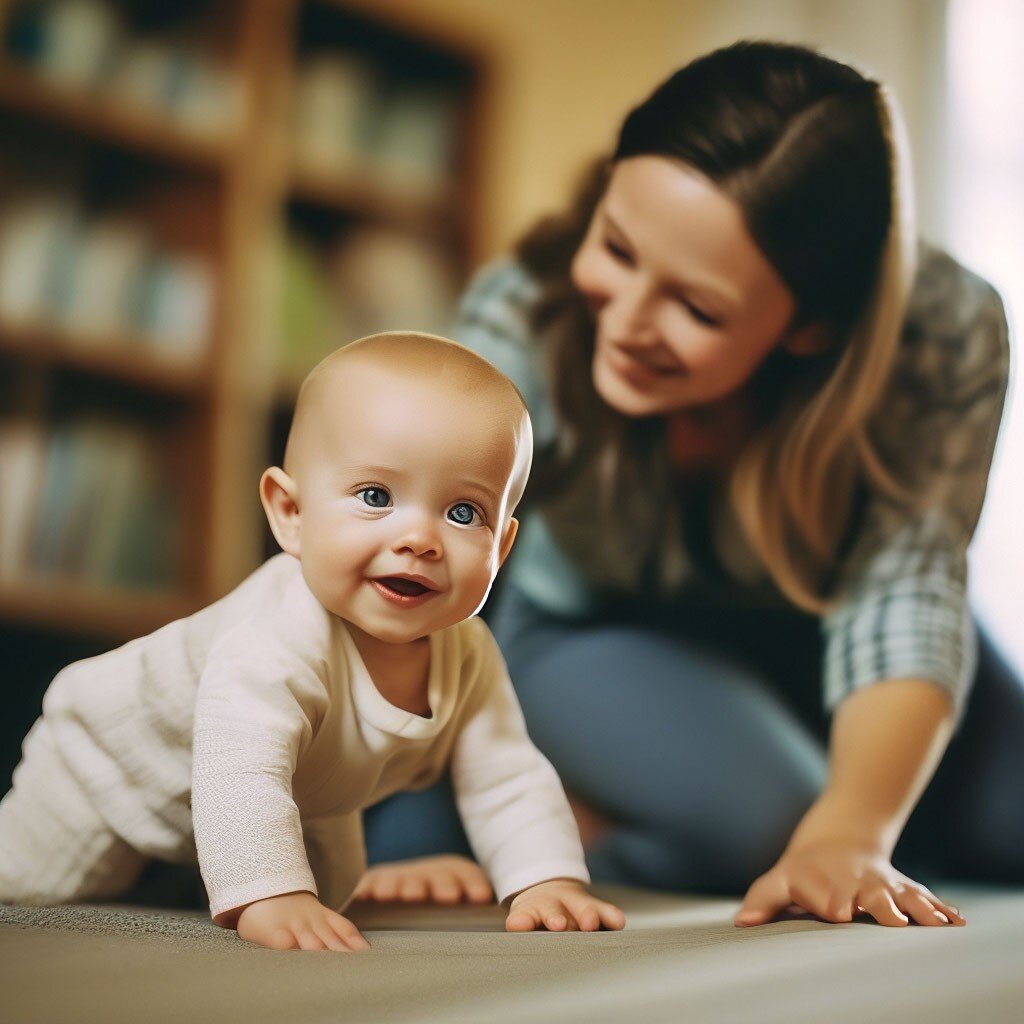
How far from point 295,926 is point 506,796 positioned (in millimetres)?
180

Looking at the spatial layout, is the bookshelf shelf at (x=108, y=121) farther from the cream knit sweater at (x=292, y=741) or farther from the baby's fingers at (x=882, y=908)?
the baby's fingers at (x=882, y=908)

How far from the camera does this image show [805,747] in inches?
43.7

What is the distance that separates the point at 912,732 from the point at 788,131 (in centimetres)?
44

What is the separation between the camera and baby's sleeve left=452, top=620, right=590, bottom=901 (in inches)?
26.6

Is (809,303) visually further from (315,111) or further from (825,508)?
(315,111)

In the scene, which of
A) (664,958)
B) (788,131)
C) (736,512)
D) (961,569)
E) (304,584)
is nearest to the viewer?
(664,958)

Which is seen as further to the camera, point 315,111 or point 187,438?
point 315,111

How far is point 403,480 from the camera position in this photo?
592 mm

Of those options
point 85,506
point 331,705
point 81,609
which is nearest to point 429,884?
point 331,705

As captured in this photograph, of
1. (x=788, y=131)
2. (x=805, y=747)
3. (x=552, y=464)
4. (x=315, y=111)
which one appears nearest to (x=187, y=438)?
(x=315, y=111)

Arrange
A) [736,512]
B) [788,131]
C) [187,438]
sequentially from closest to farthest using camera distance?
1. [788,131]
2. [736,512]
3. [187,438]

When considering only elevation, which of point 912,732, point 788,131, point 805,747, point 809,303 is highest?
point 788,131

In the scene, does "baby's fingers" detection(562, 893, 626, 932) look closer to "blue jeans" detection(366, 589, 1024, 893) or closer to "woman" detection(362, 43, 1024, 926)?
"woman" detection(362, 43, 1024, 926)

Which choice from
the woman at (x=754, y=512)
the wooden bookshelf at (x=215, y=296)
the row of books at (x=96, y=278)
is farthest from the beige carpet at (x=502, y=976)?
the row of books at (x=96, y=278)
